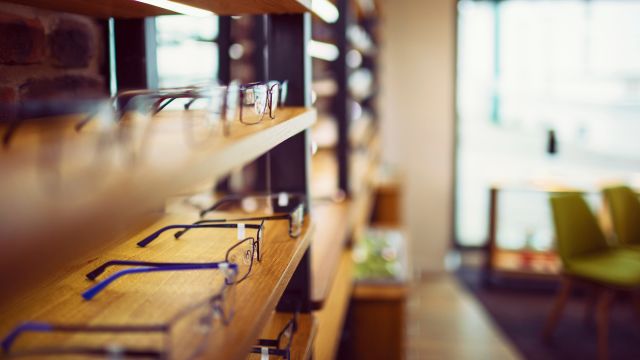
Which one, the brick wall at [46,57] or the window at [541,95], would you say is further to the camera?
the window at [541,95]

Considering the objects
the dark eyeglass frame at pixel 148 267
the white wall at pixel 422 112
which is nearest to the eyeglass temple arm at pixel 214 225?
the dark eyeglass frame at pixel 148 267

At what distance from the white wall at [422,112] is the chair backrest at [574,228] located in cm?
182

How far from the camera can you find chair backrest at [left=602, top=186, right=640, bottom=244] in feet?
13.9

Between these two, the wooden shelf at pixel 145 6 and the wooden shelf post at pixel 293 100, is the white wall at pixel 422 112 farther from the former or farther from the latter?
the wooden shelf at pixel 145 6

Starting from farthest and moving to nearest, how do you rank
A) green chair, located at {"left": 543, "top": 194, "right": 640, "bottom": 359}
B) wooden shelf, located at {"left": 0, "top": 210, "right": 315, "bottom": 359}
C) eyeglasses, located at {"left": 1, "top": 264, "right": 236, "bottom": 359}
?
green chair, located at {"left": 543, "top": 194, "right": 640, "bottom": 359} → wooden shelf, located at {"left": 0, "top": 210, "right": 315, "bottom": 359} → eyeglasses, located at {"left": 1, "top": 264, "right": 236, "bottom": 359}

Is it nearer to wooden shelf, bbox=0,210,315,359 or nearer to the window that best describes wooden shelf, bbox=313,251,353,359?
wooden shelf, bbox=0,210,315,359

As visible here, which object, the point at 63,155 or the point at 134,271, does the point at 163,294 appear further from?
the point at 63,155

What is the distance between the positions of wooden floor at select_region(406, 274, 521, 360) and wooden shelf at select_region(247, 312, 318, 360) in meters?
2.63

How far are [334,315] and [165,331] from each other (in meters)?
1.57

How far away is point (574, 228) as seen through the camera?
4.09 m

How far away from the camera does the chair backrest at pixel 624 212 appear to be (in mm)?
4242

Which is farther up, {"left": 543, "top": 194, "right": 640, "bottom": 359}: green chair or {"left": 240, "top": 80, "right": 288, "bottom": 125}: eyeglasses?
{"left": 240, "top": 80, "right": 288, "bottom": 125}: eyeglasses

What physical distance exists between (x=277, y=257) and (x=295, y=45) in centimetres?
60

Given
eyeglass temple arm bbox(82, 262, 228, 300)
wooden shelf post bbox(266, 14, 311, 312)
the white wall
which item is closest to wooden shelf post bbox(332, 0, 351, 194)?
wooden shelf post bbox(266, 14, 311, 312)
